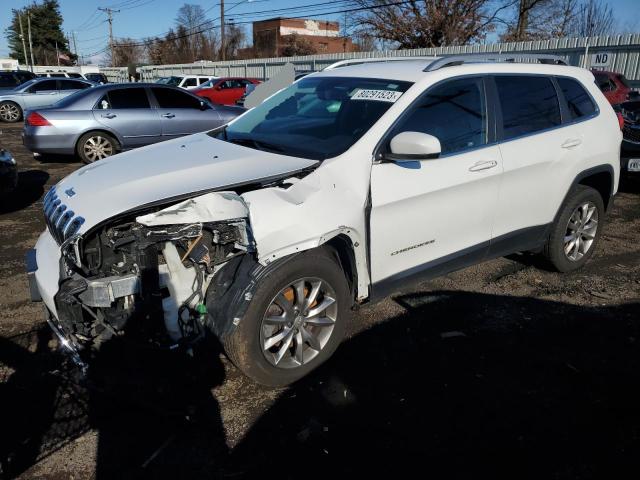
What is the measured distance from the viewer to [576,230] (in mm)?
4766

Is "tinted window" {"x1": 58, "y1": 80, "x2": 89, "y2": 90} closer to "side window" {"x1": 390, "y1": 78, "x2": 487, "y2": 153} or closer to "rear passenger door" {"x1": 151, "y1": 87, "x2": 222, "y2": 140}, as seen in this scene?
"rear passenger door" {"x1": 151, "y1": 87, "x2": 222, "y2": 140}

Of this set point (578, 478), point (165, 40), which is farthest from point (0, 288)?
point (165, 40)

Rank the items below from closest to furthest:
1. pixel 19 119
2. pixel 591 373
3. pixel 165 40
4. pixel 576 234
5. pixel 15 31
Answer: pixel 591 373 < pixel 576 234 < pixel 19 119 < pixel 165 40 < pixel 15 31

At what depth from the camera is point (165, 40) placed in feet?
220

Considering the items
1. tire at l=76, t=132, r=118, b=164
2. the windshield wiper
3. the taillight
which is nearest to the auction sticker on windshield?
the windshield wiper

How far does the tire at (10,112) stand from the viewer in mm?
17078

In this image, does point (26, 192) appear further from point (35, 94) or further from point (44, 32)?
point (44, 32)

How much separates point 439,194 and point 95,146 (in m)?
8.01

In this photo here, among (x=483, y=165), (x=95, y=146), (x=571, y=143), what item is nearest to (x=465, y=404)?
(x=483, y=165)

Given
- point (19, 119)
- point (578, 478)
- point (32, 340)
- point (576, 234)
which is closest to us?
point (578, 478)

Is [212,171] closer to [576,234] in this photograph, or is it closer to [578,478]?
[578,478]

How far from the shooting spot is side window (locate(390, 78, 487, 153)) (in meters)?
3.49

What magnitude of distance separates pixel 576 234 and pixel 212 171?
11.4 feet

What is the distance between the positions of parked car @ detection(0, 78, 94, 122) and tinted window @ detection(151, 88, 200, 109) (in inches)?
335
